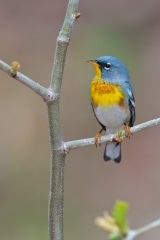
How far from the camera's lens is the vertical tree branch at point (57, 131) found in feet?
5.32

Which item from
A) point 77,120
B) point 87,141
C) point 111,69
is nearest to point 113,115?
point 111,69

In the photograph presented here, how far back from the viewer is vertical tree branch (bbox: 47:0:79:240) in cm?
162

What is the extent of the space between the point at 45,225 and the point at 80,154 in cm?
160

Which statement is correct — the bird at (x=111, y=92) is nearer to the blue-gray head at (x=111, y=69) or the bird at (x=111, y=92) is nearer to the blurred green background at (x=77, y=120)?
the blue-gray head at (x=111, y=69)

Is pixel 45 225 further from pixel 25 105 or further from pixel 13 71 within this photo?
pixel 13 71

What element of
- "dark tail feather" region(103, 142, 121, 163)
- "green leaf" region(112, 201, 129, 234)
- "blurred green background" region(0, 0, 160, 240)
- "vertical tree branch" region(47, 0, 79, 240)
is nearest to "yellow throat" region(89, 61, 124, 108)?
"dark tail feather" region(103, 142, 121, 163)

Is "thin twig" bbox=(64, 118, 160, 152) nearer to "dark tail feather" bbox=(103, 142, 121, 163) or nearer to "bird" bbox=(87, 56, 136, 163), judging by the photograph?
"bird" bbox=(87, 56, 136, 163)

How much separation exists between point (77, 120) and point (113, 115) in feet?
12.8

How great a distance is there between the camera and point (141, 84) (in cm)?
790

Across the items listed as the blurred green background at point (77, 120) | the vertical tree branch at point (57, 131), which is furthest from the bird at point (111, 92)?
the blurred green background at point (77, 120)

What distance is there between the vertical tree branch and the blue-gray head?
6.58 ft

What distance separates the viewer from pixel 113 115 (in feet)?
12.1

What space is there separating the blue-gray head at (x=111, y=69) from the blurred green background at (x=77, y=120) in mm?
2539

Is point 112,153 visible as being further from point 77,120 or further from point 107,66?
point 77,120
